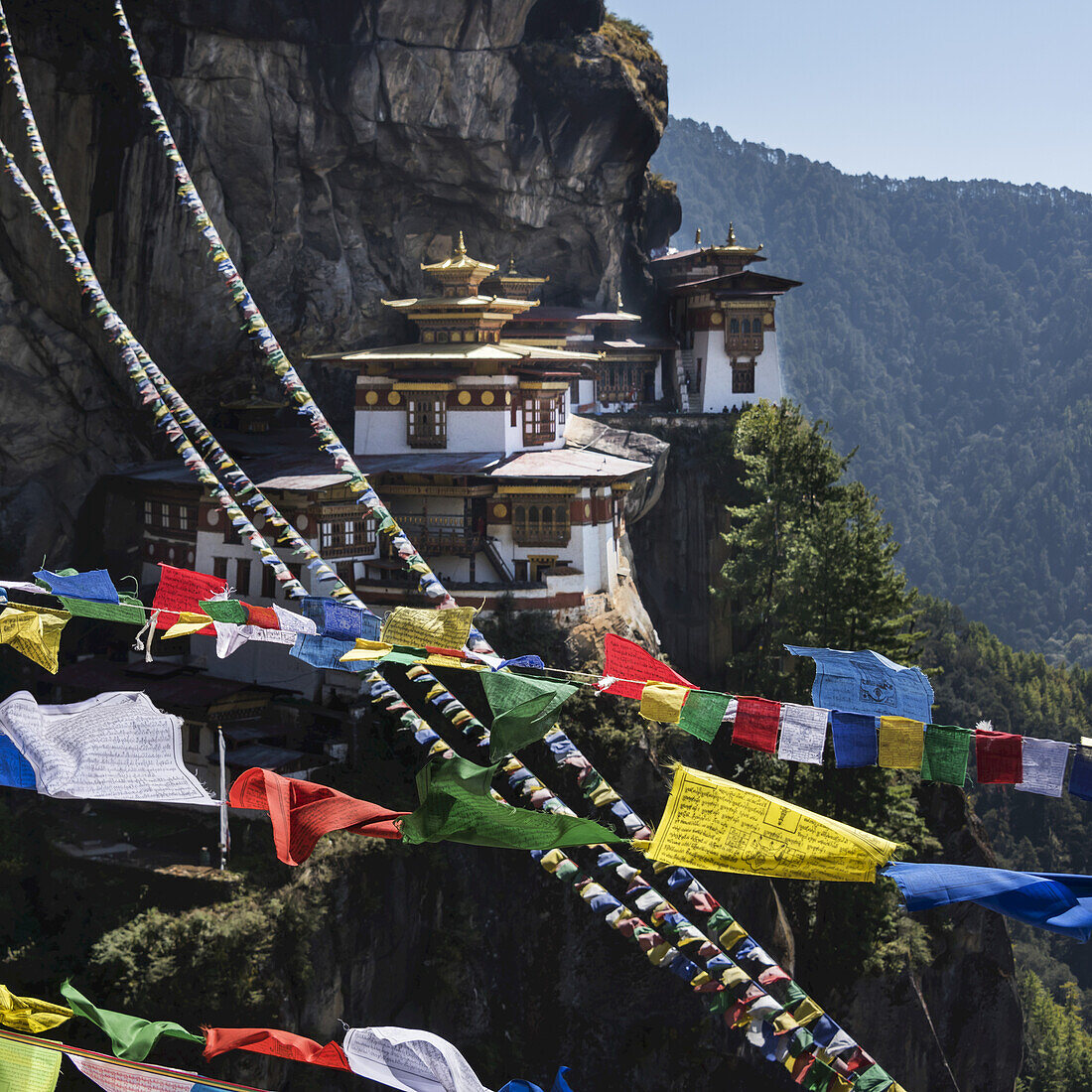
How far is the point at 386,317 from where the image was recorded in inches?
1934

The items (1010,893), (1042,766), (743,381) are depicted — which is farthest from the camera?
(743,381)

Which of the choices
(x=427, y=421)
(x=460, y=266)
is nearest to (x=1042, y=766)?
(x=427, y=421)

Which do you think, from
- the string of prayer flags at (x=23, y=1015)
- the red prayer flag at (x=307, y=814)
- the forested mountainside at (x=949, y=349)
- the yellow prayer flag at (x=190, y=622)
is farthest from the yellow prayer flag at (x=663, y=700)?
the forested mountainside at (x=949, y=349)

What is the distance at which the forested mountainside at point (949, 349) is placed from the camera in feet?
440

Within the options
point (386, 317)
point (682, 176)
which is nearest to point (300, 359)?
point (386, 317)

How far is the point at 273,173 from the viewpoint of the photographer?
144 ft

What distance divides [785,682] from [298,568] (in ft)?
53.4

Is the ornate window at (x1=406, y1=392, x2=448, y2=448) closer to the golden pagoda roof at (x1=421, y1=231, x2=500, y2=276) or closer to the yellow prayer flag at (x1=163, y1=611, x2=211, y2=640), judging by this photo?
the golden pagoda roof at (x1=421, y1=231, x2=500, y2=276)

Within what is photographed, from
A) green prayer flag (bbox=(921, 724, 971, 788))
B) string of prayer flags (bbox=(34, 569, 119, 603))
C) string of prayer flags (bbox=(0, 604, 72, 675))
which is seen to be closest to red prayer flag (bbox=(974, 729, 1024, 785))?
green prayer flag (bbox=(921, 724, 971, 788))

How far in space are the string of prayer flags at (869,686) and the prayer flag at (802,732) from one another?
30 cm

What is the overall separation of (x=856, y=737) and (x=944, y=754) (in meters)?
1.17

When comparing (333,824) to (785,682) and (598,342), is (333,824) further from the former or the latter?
(598,342)

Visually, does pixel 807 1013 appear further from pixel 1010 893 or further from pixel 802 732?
pixel 1010 893

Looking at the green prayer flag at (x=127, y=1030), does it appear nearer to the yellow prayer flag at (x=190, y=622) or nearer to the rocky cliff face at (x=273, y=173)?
the yellow prayer flag at (x=190, y=622)
